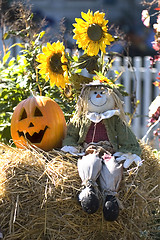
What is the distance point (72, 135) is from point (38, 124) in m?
0.27

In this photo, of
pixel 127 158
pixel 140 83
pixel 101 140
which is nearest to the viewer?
pixel 127 158

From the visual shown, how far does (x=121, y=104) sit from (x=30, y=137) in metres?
0.76

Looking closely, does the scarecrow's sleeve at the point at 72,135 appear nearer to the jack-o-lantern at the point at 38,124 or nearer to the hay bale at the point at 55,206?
the jack-o-lantern at the point at 38,124

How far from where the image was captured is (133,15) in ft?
35.8

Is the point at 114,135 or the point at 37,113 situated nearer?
the point at 114,135

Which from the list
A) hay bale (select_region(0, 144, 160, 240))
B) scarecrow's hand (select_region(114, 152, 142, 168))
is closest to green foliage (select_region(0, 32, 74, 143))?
scarecrow's hand (select_region(114, 152, 142, 168))

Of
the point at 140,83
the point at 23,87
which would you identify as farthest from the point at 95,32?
the point at 140,83

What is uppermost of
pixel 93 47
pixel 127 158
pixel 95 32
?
pixel 95 32

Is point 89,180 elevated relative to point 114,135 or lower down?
lower down

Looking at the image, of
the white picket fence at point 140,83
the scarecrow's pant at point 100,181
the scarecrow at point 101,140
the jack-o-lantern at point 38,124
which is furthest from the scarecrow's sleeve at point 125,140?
the white picket fence at point 140,83

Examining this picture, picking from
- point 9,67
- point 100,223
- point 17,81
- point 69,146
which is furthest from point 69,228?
point 9,67

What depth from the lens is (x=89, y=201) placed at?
239cm

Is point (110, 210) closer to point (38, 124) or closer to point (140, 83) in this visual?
point (38, 124)

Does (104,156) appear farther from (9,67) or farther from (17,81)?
(9,67)
